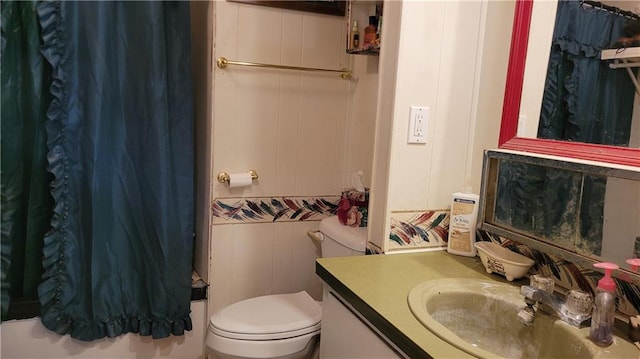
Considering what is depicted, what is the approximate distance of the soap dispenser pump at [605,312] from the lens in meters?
0.95

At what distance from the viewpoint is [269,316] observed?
174 cm

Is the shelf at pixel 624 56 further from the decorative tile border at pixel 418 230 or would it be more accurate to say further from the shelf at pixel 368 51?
the shelf at pixel 368 51

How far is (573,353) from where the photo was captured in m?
0.98

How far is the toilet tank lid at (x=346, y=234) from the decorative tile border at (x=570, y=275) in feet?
1.35

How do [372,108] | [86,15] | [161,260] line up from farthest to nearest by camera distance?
1. [372,108]
2. [161,260]
3. [86,15]

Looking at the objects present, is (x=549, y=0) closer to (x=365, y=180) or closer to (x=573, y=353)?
(x=573, y=353)

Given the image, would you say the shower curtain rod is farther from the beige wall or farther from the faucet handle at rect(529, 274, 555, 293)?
the faucet handle at rect(529, 274, 555, 293)

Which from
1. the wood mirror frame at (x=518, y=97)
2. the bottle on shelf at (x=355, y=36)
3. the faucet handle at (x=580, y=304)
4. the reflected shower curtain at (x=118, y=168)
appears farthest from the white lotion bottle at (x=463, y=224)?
the reflected shower curtain at (x=118, y=168)

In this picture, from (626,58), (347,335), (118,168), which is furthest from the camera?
(118,168)

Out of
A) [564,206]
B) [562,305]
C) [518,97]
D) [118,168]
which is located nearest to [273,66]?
[118,168]

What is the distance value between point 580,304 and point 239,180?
4.35ft

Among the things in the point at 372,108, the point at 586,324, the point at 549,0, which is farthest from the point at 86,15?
the point at 586,324

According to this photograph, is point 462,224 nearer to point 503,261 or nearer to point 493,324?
point 503,261

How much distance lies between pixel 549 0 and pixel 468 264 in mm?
741
